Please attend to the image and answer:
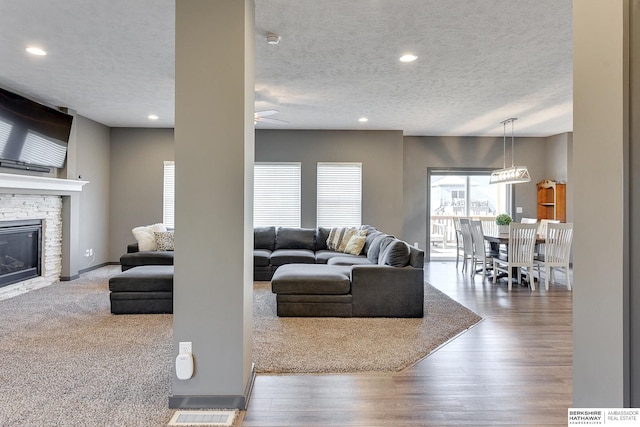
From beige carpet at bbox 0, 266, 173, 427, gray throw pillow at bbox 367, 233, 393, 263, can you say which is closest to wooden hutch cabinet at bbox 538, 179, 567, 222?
gray throw pillow at bbox 367, 233, 393, 263

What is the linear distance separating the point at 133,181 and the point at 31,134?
2.44 metres

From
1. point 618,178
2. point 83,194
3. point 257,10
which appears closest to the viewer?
point 618,178

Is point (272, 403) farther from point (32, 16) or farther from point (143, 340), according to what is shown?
point (32, 16)

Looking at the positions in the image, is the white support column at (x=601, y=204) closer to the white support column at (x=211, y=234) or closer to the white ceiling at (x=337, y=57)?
the white support column at (x=211, y=234)

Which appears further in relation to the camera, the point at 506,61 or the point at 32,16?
the point at 506,61

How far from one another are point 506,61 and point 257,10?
270 cm

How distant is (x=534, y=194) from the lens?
852cm

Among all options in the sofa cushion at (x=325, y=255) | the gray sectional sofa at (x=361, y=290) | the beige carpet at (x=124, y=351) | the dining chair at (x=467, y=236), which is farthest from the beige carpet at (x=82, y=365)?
the dining chair at (x=467, y=236)

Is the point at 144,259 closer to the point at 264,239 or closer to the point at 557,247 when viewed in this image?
the point at 264,239

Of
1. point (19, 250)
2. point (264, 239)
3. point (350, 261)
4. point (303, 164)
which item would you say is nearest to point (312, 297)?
point (350, 261)

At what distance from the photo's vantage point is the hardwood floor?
7.18ft

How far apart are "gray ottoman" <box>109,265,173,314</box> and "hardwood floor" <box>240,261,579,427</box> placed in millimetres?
2037

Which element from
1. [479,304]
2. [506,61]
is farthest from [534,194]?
[506,61]

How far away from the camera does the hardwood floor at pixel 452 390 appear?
7.18 ft
